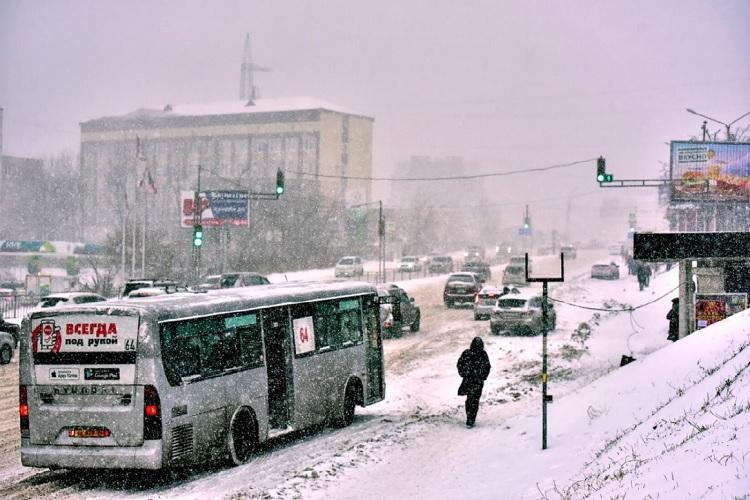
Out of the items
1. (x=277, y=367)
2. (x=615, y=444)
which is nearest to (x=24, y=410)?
(x=277, y=367)

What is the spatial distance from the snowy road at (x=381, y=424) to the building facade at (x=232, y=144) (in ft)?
347

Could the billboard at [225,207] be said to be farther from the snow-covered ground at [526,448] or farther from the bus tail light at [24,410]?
the bus tail light at [24,410]

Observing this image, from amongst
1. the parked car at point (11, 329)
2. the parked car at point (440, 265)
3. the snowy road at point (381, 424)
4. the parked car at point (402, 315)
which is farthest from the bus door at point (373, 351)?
the parked car at point (440, 265)

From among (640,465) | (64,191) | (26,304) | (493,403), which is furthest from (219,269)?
(64,191)

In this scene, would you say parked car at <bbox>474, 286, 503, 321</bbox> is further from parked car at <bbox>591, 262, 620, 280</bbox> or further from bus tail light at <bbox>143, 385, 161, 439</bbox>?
parked car at <bbox>591, 262, 620, 280</bbox>

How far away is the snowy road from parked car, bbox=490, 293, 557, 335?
682 mm

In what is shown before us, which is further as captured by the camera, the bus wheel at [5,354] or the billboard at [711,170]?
the billboard at [711,170]

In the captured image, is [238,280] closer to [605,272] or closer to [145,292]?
[145,292]

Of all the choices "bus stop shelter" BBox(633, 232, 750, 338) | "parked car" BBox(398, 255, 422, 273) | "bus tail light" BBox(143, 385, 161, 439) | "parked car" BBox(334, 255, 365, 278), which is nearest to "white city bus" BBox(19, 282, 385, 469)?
"bus tail light" BBox(143, 385, 161, 439)

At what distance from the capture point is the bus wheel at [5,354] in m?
28.6

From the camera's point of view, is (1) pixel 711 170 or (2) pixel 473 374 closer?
(2) pixel 473 374

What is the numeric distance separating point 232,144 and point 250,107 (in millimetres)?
7255

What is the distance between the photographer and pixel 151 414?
40.2ft

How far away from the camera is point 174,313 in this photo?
1284cm
